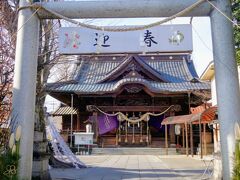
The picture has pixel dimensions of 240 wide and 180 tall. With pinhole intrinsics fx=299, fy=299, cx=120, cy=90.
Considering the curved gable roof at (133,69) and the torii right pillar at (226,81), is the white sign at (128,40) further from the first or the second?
the curved gable roof at (133,69)

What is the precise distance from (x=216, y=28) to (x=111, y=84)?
19748 mm

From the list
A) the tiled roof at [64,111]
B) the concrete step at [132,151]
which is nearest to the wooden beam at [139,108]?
the concrete step at [132,151]

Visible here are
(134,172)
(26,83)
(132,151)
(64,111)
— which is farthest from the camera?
(64,111)

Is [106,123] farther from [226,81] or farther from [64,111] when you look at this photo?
[226,81]

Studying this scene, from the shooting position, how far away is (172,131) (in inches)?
940

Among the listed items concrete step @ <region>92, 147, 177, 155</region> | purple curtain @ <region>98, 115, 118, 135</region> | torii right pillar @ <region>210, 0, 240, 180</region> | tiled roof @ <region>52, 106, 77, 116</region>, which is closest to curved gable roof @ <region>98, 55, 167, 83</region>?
purple curtain @ <region>98, 115, 118, 135</region>

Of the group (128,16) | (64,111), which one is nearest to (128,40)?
Answer: (128,16)

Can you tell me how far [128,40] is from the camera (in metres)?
7.23

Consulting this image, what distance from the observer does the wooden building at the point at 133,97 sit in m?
23.9

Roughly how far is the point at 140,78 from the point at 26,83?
18342 millimetres

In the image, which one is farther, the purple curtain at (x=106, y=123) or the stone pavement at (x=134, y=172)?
the purple curtain at (x=106, y=123)

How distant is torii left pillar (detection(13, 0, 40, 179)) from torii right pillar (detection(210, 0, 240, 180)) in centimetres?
366

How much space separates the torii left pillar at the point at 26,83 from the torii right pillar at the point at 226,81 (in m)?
3.66

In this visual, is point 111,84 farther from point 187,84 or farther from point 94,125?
point 187,84
